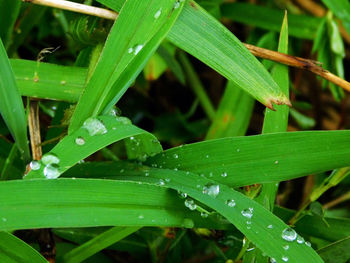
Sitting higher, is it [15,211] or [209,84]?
[209,84]

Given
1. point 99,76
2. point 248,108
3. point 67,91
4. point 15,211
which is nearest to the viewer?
point 15,211

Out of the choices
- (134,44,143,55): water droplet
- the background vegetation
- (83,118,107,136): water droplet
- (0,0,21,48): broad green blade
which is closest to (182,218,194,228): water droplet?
the background vegetation

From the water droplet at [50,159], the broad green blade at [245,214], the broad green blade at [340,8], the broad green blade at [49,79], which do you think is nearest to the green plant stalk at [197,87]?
the broad green blade at [340,8]

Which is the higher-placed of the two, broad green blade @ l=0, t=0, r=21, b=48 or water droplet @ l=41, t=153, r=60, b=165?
broad green blade @ l=0, t=0, r=21, b=48

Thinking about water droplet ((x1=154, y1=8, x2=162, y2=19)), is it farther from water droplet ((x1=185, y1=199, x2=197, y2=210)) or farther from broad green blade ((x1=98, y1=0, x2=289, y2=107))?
water droplet ((x1=185, y1=199, x2=197, y2=210))

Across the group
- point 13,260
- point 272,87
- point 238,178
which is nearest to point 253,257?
point 238,178

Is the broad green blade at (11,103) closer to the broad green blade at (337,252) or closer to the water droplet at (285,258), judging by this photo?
the water droplet at (285,258)

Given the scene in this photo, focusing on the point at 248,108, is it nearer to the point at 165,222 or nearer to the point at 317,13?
the point at 165,222
